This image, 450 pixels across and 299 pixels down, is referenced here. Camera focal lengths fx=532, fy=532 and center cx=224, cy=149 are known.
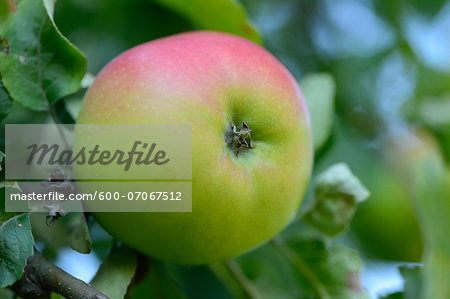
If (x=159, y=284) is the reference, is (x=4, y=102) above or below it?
above

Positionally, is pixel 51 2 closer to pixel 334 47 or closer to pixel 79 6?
pixel 79 6

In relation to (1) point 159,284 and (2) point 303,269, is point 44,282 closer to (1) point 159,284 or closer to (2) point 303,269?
(1) point 159,284

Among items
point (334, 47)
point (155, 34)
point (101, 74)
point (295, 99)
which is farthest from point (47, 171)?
point (334, 47)

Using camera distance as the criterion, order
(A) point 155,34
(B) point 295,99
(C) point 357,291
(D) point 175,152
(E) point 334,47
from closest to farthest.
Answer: (D) point 175,152
(B) point 295,99
(C) point 357,291
(A) point 155,34
(E) point 334,47

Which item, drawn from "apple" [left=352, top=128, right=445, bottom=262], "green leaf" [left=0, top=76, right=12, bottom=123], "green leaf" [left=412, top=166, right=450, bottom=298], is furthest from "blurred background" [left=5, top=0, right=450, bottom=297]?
"green leaf" [left=0, top=76, right=12, bottom=123]

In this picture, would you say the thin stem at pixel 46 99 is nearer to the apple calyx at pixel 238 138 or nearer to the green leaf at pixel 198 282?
the apple calyx at pixel 238 138

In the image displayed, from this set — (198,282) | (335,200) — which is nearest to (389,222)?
(198,282)

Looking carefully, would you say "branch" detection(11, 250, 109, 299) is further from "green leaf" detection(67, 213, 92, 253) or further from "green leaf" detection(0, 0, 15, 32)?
"green leaf" detection(0, 0, 15, 32)
